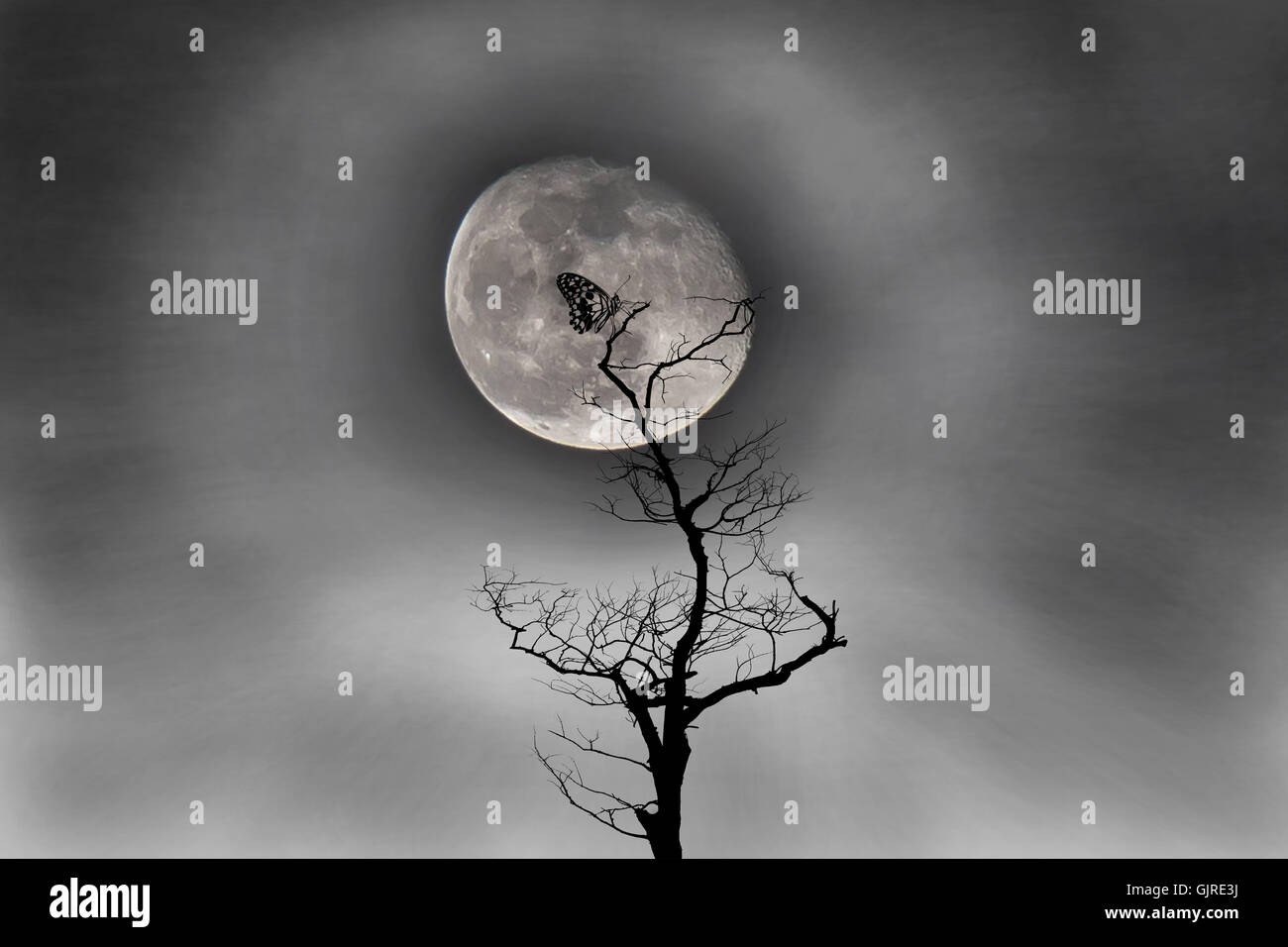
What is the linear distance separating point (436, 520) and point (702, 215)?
393 cm

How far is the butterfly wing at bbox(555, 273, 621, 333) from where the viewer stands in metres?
7.70

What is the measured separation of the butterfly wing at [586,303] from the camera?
25.3ft

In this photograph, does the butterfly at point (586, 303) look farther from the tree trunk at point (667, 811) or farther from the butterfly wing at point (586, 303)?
the tree trunk at point (667, 811)

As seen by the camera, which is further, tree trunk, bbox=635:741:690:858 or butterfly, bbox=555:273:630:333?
butterfly, bbox=555:273:630:333

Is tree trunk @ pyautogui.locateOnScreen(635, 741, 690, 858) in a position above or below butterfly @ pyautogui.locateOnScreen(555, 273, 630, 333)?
below

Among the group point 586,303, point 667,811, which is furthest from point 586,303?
point 667,811

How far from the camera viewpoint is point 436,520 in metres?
8.97

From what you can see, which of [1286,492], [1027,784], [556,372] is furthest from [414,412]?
[1286,492]

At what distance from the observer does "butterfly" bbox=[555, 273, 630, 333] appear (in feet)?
25.3

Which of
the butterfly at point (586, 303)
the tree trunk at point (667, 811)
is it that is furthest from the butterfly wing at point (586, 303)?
the tree trunk at point (667, 811)

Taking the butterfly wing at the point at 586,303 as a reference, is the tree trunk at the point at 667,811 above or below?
below

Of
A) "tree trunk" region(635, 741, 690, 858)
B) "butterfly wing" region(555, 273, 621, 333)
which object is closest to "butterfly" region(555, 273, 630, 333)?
"butterfly wing" region(555, 273, 621, 333)

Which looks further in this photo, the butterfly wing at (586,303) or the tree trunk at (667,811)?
the butterfly wing at (586,303)

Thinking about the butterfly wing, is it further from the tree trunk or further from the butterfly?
the tree trunk
